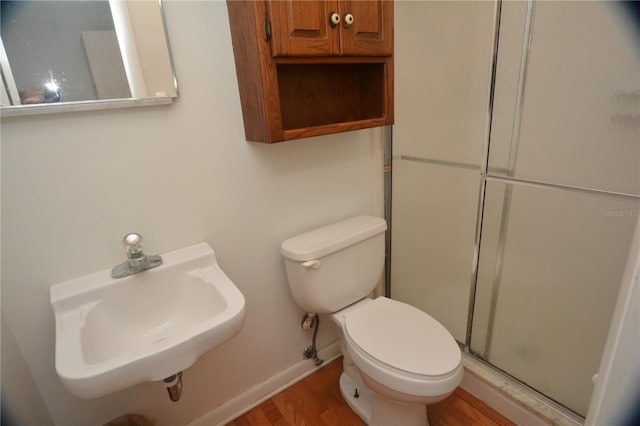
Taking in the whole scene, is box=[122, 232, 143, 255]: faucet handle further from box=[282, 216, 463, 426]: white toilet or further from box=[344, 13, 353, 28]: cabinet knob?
box=[344, 13, 353, 28]: cabinet knob

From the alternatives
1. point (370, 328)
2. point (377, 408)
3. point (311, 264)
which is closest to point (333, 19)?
point (311, 264)

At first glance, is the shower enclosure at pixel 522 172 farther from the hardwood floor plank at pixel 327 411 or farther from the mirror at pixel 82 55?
the mirror at pixel 82 55

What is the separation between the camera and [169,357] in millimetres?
781

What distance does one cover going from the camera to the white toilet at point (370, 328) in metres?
1.07

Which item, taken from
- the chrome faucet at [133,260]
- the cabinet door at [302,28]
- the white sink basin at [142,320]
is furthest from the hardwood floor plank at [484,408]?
the cabinet door at [302,28]

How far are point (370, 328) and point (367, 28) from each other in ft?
3.46

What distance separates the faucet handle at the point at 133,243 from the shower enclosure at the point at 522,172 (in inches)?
46.6

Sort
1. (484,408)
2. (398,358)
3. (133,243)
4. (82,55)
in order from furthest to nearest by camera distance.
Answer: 1. (484,408)
2. (398,358)
3. (133,243)
4. (82,55)

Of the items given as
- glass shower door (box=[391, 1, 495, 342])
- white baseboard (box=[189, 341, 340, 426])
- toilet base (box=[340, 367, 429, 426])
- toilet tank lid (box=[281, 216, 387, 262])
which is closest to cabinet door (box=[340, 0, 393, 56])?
glass shower door (box=[391, 1, 495, 342])

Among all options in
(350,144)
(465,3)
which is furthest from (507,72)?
(350,144)

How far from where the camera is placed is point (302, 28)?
990mm

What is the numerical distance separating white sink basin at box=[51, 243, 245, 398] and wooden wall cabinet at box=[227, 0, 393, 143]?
0.50 meters

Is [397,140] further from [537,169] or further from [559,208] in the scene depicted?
[559,208]

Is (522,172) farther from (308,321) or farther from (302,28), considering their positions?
(308,321)
